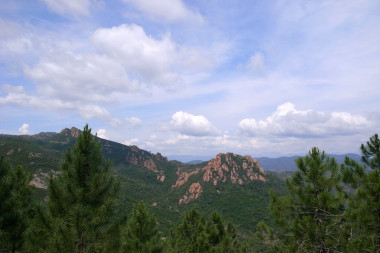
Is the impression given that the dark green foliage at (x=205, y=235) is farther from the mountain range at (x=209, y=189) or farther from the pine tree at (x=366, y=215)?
the mountain range at (x=209, y=189)

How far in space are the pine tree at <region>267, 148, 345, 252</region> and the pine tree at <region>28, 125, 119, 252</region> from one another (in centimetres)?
651

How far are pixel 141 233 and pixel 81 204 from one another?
8094mm

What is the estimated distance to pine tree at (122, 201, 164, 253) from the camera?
13672 millimetres

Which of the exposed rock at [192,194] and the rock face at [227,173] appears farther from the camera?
the rock face at [227,173]

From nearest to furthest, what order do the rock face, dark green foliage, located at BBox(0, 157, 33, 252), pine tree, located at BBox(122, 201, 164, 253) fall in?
dark green foliage, located at BBox(0, 157, 33, 252), pine tree, located at BBox(122, 201, 164, 253), the rock face

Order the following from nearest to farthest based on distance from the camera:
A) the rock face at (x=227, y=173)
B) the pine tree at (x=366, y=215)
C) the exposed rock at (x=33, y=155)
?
the pine tree at (x=366, y=215)
the exposed rock at (x=33, y=155)
the rock face at (x=227, y=173)

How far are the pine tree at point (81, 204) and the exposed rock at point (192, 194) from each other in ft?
481

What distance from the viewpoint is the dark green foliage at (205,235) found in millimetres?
15375

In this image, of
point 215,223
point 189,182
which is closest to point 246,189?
point 189,182

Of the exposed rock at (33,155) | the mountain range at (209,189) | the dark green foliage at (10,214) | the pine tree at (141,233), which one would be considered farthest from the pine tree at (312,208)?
the exposed rock at (33,155)

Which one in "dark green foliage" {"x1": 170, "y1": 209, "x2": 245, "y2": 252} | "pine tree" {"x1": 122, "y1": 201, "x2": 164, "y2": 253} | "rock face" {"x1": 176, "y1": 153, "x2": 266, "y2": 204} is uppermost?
"pine tree" {"x1": 122, "y1": 201, "x2": 164, "y2": 253}

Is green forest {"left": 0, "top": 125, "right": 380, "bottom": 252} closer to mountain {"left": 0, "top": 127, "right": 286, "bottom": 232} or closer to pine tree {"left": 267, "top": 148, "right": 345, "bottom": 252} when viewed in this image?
pine tree {"left": 267, "top": 148, "right": 345, "bottom": 252}

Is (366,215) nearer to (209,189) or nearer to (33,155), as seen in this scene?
(209,189)

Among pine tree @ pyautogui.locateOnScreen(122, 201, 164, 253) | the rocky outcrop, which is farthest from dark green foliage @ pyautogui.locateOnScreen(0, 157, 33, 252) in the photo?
the rocky outcrop
